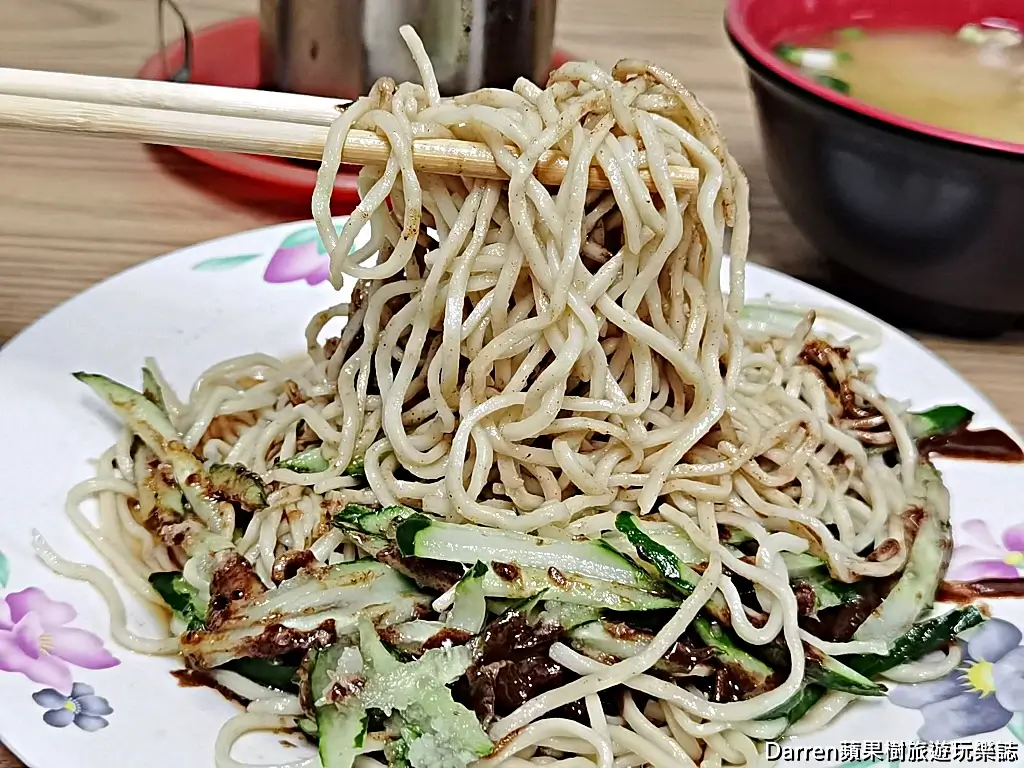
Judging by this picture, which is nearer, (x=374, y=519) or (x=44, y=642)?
(x=44, y=642)

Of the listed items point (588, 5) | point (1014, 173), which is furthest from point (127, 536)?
point (588, 5)

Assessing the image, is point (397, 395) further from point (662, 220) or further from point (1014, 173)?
point (1014, 173)

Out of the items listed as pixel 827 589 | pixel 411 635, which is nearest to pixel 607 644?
pixel 411 635

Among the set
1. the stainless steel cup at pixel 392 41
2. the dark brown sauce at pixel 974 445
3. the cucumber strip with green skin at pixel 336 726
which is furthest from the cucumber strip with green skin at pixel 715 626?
the stainless steel cup at pixel 392 41

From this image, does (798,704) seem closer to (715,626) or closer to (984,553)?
(715,626)

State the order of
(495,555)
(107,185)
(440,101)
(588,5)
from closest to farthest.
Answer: (495,555) < (440,101) < (107,185) < (588,5)

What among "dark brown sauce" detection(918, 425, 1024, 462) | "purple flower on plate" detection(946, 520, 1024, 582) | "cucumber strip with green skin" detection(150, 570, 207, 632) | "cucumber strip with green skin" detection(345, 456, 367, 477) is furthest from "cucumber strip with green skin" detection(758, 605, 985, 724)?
"cucumber strip with green skin" detection(150, 570, 207, 632)

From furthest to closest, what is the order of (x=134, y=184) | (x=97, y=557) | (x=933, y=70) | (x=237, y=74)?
(x=237, y=74), (x=134, y=184), (x=933, y=70), (x=97, y=557)
